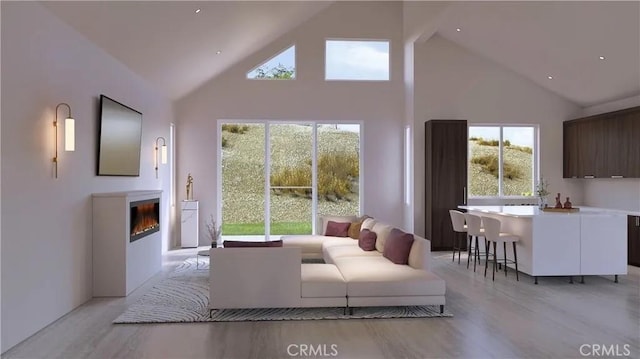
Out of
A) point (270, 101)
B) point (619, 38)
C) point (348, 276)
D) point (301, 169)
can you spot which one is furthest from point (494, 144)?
point (348, 276)

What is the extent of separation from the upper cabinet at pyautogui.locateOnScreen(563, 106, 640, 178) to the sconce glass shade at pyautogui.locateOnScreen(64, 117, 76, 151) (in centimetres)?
818

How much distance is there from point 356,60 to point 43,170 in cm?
714

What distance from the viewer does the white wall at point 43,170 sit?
3812 mm

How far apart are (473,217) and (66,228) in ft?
17.4

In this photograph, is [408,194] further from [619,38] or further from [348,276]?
[348,276]

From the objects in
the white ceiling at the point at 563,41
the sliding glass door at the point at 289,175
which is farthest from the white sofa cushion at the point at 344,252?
the white ceiling at the point at 563,41

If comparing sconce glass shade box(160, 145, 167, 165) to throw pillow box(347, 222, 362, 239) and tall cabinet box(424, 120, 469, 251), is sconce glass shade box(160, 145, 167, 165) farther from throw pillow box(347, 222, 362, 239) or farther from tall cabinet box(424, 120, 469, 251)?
tall cabinet box(424, 120, 469, 251)

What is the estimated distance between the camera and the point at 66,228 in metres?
4.79

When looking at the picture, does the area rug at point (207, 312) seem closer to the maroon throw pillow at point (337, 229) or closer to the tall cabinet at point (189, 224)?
the maroon throw pillow at point (337, 229)

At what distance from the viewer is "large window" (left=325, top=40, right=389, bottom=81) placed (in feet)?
33.1

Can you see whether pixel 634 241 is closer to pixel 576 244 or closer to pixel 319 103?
pixel 576 244

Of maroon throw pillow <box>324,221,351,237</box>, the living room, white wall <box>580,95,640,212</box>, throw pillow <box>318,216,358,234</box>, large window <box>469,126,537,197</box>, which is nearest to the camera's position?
the living room

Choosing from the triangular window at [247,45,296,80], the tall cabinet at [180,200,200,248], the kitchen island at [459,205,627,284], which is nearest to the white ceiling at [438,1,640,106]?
the kitchen island at [459,205,627,284]

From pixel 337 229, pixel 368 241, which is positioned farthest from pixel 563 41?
pixel 337 229
